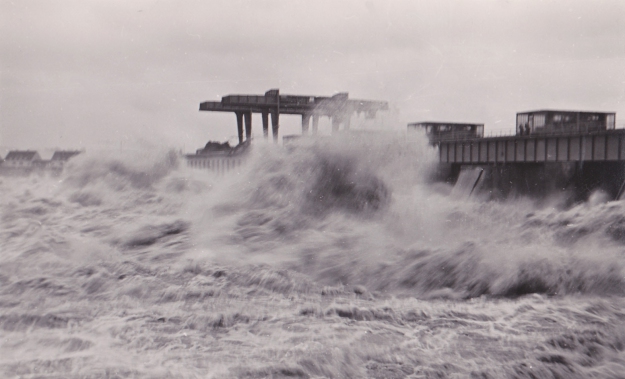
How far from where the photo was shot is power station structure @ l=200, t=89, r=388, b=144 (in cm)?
395

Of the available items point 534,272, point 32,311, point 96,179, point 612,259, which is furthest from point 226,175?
point 612,259

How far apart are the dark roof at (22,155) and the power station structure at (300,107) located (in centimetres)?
180

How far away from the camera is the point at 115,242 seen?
4312 mm

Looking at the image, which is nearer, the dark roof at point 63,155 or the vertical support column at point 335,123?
the vertical support column at point 335,123

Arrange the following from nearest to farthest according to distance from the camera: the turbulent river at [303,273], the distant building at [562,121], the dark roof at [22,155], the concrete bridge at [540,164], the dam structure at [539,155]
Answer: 1. the turbulent river at [303,273]
2. the distant building at [562,121]
3. the dam structure at [539,155]
4. the concrete bridge at [540,164]
5. the dark roof at [22,155]

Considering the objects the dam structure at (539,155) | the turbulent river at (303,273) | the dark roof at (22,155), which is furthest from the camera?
the dark roof at (22,155)

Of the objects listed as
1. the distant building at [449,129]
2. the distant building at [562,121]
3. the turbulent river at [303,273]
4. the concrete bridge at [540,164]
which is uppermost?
the distant building at [562,121]

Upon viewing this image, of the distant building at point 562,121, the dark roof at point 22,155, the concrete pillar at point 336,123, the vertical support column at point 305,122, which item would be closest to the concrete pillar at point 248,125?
the vertical support column at point 305,122

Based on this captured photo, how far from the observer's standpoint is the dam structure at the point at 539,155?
434 cm

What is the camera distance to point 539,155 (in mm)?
5191

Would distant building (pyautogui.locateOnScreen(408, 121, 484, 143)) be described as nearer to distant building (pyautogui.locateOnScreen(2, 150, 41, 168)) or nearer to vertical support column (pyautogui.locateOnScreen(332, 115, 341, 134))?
vertical support column (pyautogui.locateOnScreen(332, 115, 341, 134))

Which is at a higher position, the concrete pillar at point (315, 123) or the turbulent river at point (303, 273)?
the concrete pillar at point (315, 123)

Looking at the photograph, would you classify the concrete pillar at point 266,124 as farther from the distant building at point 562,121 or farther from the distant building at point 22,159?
the distant building at point 22,159

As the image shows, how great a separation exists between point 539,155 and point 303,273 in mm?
3016
